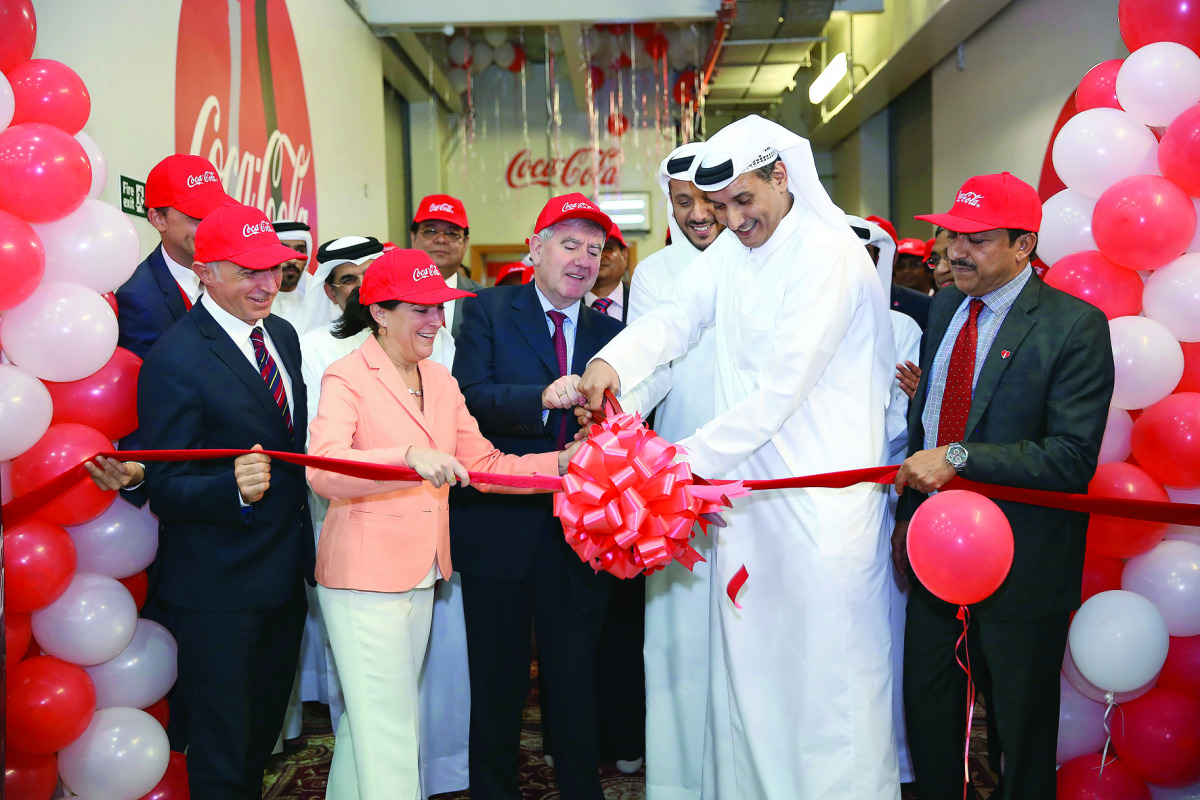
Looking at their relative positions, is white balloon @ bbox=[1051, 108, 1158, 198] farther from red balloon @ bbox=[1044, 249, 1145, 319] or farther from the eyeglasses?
the eyeglasses

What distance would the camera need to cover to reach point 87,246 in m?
2.68

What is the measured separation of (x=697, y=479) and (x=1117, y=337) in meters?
1.46

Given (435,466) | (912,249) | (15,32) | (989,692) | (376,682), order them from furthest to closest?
(912,249), (989,692), (15,32), (376,682), (435,466)

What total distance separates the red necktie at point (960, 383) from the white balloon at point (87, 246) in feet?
8.41

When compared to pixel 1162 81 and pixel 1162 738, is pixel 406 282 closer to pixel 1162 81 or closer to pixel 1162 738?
pixel 1162 81

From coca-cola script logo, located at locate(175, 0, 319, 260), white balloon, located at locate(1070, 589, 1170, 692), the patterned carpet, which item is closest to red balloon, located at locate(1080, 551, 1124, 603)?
white balloon, located at locate(1070, 589, 1170, 692)

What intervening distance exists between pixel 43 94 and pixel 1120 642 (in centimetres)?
362

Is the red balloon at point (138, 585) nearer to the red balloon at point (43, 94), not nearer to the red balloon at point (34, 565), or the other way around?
the red balloon at point (34, 565)

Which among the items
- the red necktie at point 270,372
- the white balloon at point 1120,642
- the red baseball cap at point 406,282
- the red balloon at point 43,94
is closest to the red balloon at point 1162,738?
the white balloon at point 1120,642

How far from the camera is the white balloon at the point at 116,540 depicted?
2748mm

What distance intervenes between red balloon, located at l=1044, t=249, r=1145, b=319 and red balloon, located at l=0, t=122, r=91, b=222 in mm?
3147

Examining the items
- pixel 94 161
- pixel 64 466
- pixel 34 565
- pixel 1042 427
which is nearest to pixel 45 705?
pixel 34 565

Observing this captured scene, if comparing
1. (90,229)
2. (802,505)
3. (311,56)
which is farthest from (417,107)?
(802,505)

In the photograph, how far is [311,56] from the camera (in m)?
7.47
